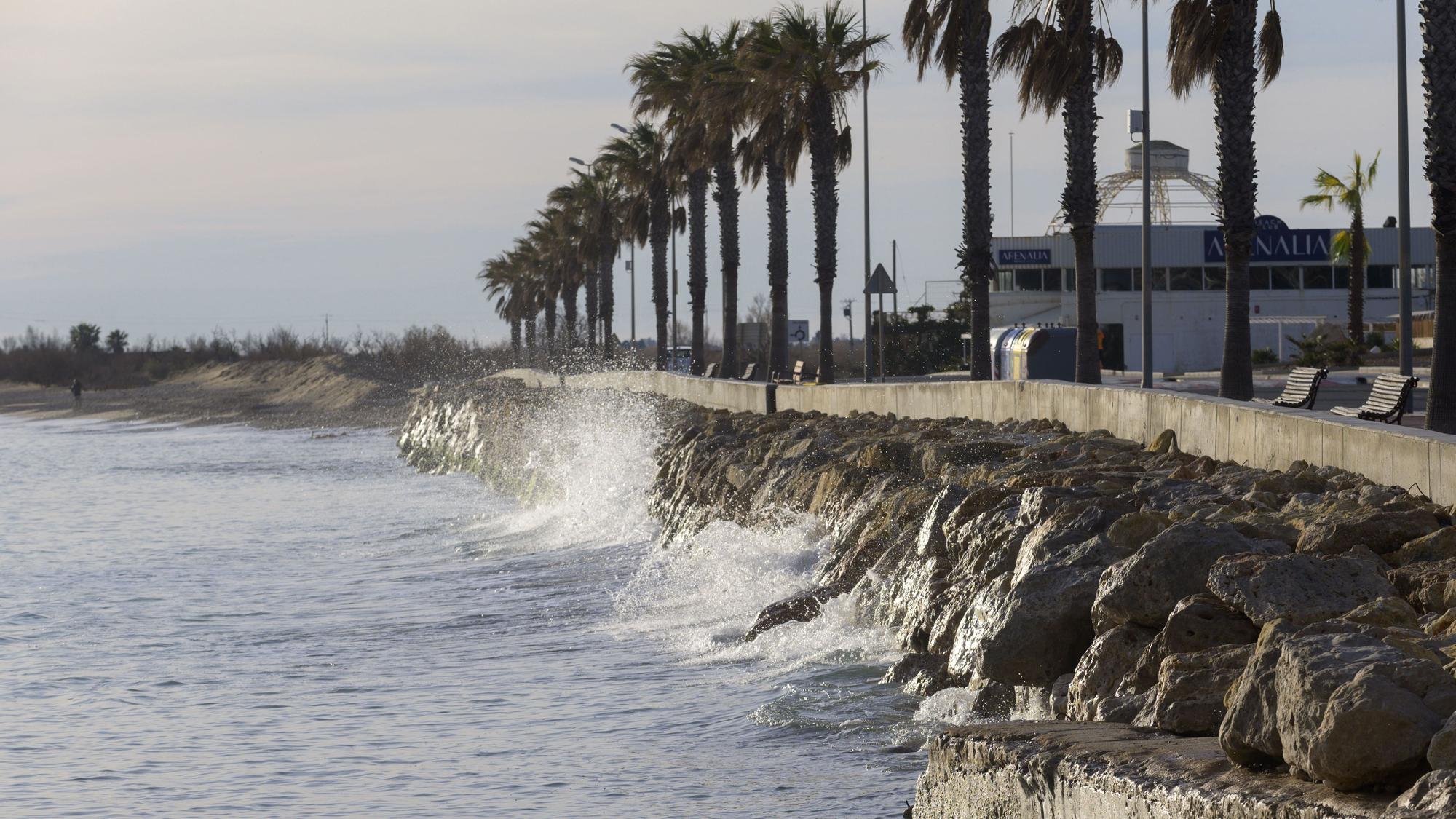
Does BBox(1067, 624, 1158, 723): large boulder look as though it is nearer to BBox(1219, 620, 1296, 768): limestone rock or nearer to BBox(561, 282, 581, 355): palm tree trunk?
BBox(1219, 620, 1296, 768): limestone rock

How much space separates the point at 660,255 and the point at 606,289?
37.0 ft

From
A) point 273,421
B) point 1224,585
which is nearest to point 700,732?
point 1224,585

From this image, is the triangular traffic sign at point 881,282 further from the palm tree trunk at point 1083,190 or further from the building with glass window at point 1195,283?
the building with glass window at point 1195,283

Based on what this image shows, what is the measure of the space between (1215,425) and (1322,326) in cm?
5001

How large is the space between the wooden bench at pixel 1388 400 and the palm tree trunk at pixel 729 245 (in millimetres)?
28895

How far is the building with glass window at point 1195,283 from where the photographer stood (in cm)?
6725

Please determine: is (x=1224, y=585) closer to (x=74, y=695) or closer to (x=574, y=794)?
(x=574, y=794)

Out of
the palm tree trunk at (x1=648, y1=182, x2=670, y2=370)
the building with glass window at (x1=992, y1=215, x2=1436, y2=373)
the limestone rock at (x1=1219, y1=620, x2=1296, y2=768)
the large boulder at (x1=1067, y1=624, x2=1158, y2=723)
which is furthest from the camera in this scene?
the building with glass window at (x1=992, y1=215, x2=1436, y2=373)

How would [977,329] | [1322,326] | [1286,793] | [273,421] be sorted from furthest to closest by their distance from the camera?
[273,421], [1322,326], [977,329], [1286,793]

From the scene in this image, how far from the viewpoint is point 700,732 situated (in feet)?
32.7

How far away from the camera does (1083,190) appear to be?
26.8m

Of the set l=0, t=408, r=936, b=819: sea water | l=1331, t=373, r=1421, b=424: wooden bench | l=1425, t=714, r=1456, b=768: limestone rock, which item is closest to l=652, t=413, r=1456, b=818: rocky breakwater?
l=1425, t=714, r=1456, b=768: limestone rock

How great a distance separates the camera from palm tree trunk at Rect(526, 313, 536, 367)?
322 feet

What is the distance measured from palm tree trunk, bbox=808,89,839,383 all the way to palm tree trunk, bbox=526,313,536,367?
2169 inches
